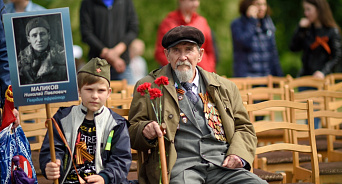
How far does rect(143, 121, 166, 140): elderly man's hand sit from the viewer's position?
4210 millimetres

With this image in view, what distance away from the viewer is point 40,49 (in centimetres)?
372

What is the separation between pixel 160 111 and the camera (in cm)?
425

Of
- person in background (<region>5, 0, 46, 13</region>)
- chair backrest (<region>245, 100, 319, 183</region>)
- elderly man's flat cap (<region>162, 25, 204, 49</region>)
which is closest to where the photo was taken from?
elderly man's flat cap (<region>162, 25, 204, 49</region>)

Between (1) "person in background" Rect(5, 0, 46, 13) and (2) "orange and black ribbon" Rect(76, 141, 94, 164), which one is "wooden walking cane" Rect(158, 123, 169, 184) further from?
(1) "person in background" Rect(5, 0, 46, 13)

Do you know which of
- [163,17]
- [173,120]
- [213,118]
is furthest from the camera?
[163,17]

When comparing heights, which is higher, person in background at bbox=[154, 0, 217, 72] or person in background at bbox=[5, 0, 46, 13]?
person in background at bbox=[5, 0, 46, 13]

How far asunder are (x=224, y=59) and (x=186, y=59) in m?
12.4

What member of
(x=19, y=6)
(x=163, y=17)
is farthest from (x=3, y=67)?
(x=163, y=17)

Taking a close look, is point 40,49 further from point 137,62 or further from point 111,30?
point 137,62

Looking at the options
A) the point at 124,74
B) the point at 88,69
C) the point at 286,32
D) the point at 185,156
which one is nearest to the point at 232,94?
the point at 185,156

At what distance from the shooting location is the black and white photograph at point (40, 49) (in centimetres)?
370

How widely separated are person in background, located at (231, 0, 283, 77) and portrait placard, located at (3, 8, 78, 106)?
5689mm

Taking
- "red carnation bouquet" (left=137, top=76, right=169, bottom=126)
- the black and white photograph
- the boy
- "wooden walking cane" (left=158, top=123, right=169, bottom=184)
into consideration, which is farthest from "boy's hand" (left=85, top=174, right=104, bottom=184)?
the black and white photograph

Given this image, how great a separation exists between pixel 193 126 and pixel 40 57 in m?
1.35
